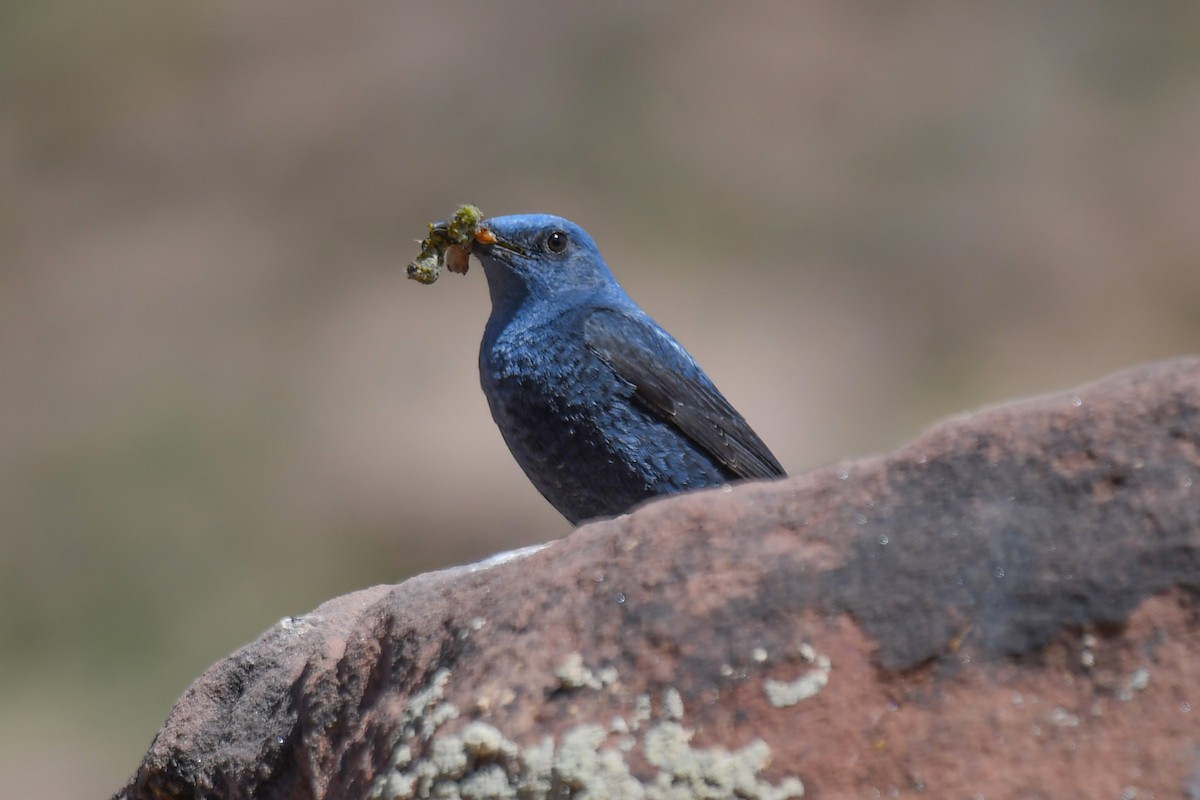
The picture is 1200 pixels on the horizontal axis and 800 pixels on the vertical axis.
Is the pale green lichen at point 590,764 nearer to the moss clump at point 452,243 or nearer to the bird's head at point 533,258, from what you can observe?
the bird's head at point 533,258

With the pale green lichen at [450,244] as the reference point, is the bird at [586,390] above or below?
below

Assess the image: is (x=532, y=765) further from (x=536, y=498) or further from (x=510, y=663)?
(x=536, y=498)

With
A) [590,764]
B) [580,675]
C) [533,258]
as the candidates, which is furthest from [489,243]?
[590,764]

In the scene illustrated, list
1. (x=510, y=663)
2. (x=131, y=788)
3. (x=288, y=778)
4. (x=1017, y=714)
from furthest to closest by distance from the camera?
(x=131, y=788) → (x=288, y=778) → (x=510, y=663) → (x=1017, y=714)

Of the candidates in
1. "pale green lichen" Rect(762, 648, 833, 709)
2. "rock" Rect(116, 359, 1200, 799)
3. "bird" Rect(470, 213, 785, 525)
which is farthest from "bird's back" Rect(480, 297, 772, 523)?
"pale green lichen" Rect(762, 648, 833, 709)

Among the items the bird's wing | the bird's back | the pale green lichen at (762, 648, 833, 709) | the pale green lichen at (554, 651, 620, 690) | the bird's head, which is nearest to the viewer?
the pale green lichen at (762, 648, 833, 709)

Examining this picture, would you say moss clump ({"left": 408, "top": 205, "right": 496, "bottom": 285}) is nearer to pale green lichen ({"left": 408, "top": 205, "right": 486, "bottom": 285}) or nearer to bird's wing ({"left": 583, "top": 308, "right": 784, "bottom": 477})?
pale green lichen ({"left": 408, "top": 205, "right": 486, "bottom": 285})

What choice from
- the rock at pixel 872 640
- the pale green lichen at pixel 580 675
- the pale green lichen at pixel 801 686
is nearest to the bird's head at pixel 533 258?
the rock at pixel 872 640

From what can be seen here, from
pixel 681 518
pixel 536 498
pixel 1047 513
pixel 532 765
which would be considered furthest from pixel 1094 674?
pixel 536 498
